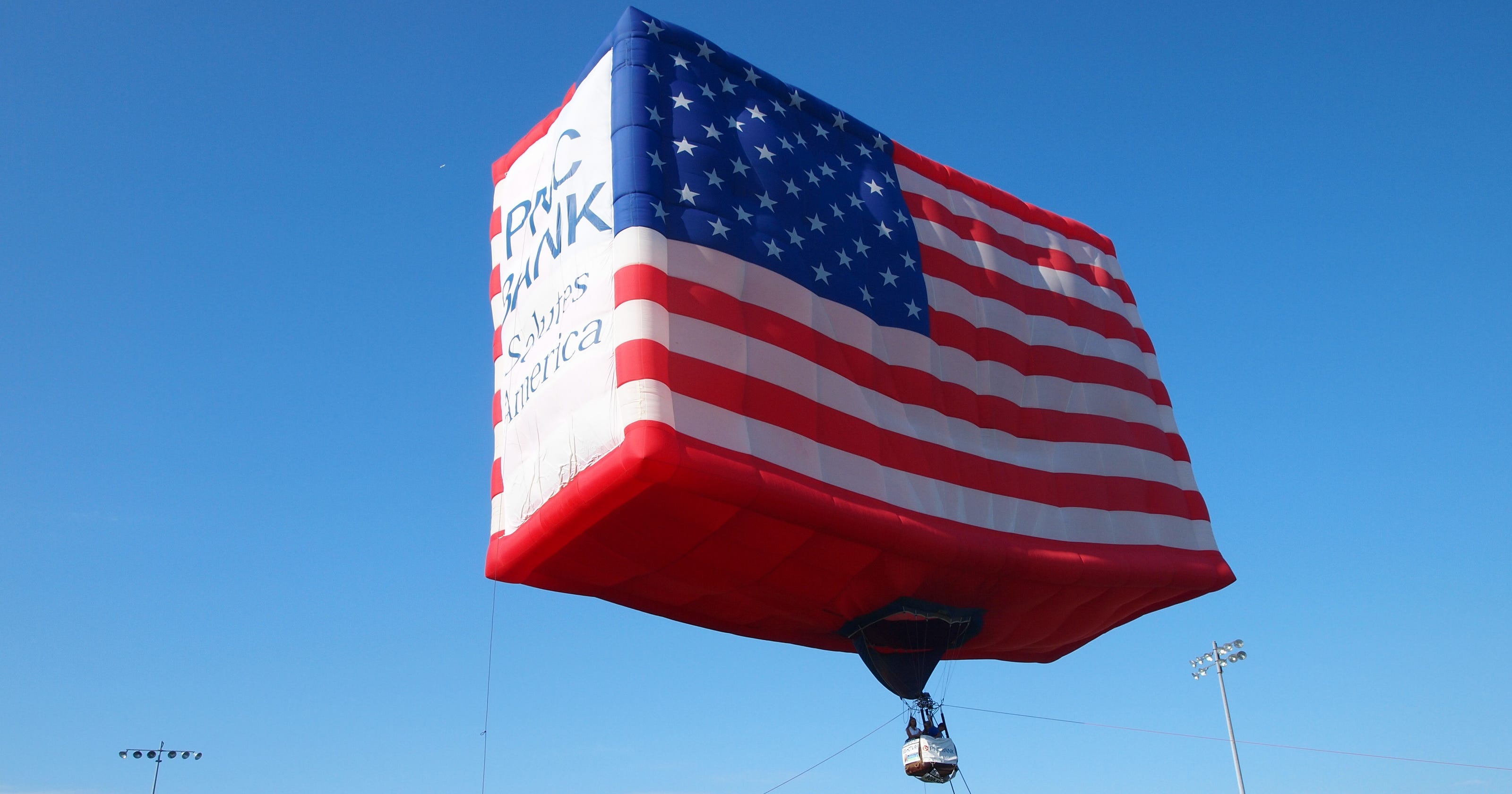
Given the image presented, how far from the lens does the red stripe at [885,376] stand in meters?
17.9

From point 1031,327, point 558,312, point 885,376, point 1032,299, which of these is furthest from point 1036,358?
point 558,312

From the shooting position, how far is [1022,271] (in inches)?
976

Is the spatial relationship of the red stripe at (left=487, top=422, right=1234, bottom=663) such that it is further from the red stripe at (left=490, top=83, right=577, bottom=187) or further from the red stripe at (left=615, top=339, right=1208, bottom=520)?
the red stripe at (left=490, top=83, right=577, bottom=187)

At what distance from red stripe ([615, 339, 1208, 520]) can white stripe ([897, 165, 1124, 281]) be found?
5.86 meters

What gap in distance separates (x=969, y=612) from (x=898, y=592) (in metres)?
1.93

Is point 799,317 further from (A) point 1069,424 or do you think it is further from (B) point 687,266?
(A) point 1069,424

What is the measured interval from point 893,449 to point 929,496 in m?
1.00

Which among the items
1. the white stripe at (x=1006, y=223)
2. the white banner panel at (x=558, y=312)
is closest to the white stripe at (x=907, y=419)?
the white banner panel at (x=558, y=312)

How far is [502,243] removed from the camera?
77.2ft

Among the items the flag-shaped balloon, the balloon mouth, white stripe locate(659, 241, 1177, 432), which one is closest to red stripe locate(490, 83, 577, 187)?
the flag-shaped balloon

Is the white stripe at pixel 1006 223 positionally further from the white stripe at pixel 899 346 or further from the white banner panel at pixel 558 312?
the white banner panel at pixel 558 312

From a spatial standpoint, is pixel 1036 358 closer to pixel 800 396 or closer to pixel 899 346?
pixel 899 346

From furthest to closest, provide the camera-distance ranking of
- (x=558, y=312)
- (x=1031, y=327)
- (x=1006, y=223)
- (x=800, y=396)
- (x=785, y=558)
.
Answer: (x=1006, y=223) → (x=1031, y=327) → (x=558, y=312) → (x=800, y=396) → (x=785, y=558)

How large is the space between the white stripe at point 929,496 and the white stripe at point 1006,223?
21.6 ft
